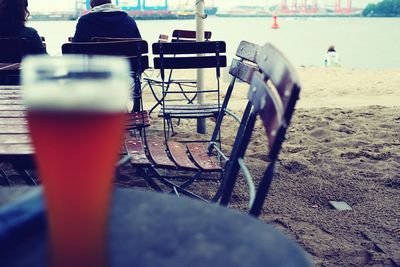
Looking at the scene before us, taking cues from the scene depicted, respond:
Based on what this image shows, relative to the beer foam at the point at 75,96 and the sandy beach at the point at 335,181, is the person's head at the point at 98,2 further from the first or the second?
the beer foam at the point at 75,96

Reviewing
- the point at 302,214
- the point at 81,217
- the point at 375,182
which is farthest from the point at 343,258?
the point at 81,217

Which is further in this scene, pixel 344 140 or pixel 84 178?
pixel 344 140

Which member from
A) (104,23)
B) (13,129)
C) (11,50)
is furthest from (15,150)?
(104,23)

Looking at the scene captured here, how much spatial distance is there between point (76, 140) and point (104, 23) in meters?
4.87

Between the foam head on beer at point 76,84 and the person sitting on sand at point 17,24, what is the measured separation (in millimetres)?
3905

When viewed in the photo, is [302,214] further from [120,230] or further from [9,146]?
[120,230]

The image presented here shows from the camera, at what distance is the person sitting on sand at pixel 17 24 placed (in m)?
4.33

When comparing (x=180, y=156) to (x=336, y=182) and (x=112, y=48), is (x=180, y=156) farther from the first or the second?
(x=336, y=182)

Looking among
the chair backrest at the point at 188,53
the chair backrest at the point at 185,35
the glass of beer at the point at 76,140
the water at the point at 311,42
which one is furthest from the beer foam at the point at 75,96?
the water at the point at 311,42

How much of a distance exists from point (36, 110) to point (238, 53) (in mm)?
2922

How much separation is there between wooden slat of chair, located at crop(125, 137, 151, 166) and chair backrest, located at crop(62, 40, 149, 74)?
578 mm

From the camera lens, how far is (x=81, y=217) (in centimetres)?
62

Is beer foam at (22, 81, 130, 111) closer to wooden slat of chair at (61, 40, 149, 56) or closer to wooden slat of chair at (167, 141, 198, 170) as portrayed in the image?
wooden slat of chair at (167, 141, 198, 170)

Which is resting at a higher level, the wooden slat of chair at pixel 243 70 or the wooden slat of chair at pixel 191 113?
the wooden slat of chair at pixel 243 70
